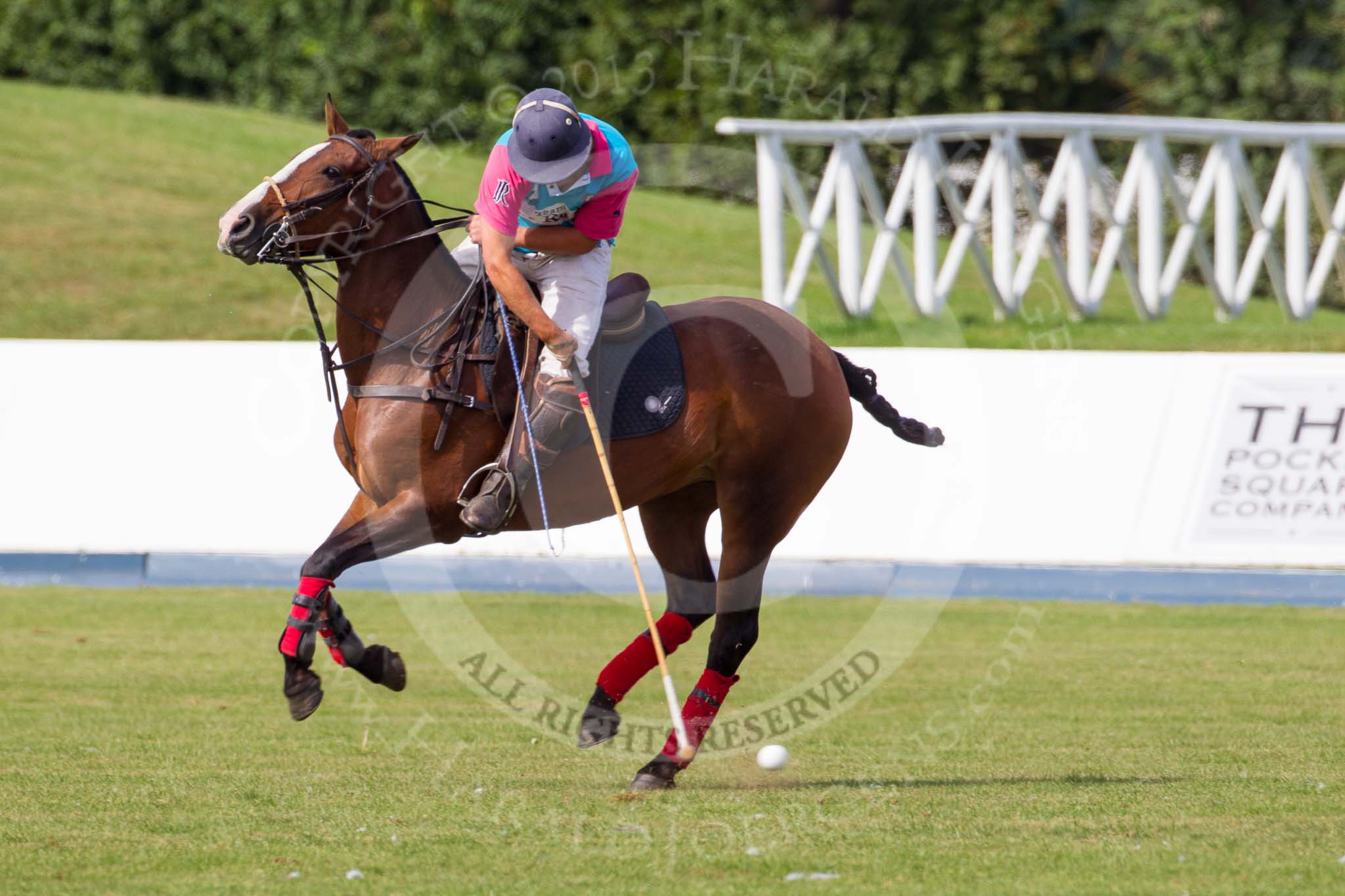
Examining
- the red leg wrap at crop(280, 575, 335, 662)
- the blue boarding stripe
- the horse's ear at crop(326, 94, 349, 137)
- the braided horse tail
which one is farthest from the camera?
the blue boarding stripe

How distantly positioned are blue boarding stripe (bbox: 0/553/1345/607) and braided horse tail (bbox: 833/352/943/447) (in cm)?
468

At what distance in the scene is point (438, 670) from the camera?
32.6 feet

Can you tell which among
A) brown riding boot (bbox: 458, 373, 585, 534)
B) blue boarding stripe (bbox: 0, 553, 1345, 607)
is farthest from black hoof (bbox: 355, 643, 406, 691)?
blue boarding stripe (bbox: 0, 553, 1345, 607)

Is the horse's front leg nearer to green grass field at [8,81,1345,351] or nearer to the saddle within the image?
the saddle

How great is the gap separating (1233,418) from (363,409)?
7.52 m

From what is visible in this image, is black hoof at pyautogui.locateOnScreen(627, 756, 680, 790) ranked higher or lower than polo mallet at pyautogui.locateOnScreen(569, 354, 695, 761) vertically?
lower

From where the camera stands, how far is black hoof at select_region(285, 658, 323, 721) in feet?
20.2

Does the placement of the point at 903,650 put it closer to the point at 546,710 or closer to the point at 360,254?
the point at 546,710

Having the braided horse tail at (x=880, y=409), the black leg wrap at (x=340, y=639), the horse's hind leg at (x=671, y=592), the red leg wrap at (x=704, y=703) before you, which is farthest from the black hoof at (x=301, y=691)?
the braided horse tail at (x=880, y=409)

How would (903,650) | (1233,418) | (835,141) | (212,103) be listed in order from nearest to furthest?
(903,650), (1233,418), (835,141), (212,103)

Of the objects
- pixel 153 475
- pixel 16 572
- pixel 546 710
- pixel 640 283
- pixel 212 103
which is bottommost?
pixel 212 103

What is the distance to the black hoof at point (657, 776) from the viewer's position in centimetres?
642

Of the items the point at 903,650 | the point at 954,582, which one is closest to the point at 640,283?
the point at 903,650

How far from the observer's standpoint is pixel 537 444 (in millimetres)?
6422
